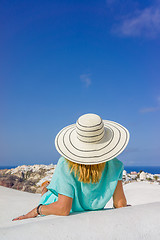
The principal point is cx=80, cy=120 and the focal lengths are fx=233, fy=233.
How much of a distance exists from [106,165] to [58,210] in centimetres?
45

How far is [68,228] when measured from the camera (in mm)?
1108

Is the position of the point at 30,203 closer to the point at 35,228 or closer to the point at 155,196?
the point at 155,196

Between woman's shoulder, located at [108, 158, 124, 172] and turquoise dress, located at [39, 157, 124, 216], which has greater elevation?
woman's shoulder, located at [108, 158, 124, 172]

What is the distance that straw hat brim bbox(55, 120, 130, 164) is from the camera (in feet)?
4.94

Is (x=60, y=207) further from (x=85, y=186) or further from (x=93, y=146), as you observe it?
(x=93, y=146)

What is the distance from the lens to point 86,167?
1.54 meters

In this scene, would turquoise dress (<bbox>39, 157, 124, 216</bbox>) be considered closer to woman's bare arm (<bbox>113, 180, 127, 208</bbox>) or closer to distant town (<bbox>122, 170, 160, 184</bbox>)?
woman's bare arm (<bbox>113, 180, 127, 208</bbox>)

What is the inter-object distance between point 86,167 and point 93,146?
15 centimetres

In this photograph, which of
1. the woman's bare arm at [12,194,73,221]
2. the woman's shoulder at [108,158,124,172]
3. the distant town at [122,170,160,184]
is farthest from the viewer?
the distant town at [122,170,160,184]

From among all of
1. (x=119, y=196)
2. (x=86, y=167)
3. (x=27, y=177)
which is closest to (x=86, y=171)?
(x=86, y=167)

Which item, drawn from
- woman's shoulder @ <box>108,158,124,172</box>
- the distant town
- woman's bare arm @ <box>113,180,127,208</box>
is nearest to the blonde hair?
woman's shoulder @ <box>108,158,124,172</box>

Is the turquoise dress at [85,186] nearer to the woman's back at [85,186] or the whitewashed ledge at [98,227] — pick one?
the woman's back at [85,186]

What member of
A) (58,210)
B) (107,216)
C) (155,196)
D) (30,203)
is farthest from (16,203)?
(107,216)

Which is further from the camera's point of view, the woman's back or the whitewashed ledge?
the woman's back
